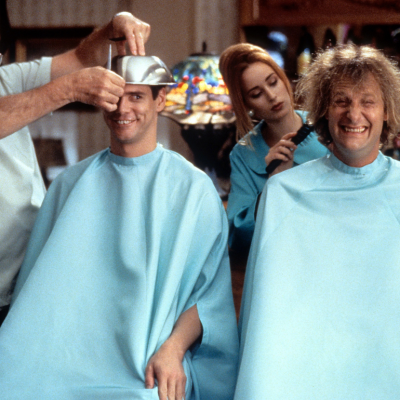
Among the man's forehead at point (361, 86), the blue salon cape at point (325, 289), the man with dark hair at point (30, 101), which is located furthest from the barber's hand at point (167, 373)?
the man's forehead at point (361, 86)

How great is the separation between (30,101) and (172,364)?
0.86m

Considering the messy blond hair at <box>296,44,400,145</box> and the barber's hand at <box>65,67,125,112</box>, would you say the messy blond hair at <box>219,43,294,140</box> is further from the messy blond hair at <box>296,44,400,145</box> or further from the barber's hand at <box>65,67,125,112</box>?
the barber's hand at <box>65,67,125,112</box>

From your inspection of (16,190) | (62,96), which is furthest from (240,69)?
(16,190)

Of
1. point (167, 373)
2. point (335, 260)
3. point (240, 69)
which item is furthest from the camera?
point (240, 69)

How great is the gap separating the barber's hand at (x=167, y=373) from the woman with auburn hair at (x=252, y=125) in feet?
2.58

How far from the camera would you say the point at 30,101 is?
1626 mm

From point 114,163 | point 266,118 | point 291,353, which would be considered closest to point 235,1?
point 266,118

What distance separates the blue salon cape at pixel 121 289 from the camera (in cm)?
149

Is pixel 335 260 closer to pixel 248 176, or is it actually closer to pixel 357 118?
pixel 357 118

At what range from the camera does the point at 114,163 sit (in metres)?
1.82

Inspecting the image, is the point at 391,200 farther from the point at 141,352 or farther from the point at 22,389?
the point at 22,389

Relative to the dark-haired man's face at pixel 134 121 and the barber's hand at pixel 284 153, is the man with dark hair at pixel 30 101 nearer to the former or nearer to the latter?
the dark-haired man's face at pixel 134 121

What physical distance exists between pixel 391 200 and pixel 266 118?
79cm

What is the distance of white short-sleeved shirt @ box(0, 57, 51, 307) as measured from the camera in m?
1.81
